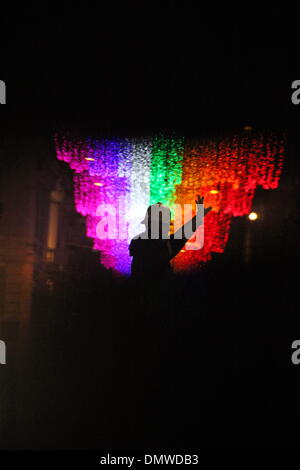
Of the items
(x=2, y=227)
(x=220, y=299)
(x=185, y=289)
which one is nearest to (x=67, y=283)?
(x=2, y=227)

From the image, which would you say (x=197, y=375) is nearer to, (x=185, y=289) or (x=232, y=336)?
(x=232, y=336)

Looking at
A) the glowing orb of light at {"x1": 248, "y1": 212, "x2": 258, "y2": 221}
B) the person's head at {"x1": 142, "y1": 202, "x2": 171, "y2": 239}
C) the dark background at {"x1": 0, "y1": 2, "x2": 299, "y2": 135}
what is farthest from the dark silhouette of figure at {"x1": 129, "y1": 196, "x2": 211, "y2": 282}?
the dark background at {"x1": 0, "y1": 2, "x2": 299, "y2": 135}

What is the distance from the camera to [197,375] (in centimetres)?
95

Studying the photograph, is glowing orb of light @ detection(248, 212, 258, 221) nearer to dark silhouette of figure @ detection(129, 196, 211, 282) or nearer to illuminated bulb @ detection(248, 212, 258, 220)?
illuminated bulb @ detection(248, 212, 258, 220)

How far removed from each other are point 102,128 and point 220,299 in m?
0.67

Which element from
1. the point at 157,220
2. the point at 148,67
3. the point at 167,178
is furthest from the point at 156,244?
the point at 148,67

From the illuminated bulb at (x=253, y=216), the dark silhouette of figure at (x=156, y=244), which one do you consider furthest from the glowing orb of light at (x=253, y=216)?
the dark silhouette of figure at (x=156, y=244)

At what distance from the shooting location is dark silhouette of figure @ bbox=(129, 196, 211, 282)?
97 centimetres

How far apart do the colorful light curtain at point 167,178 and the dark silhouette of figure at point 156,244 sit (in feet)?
0.07

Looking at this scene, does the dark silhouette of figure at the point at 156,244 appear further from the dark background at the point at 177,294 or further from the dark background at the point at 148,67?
the dark background at the point at 148,67

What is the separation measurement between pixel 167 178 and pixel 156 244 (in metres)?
0.22

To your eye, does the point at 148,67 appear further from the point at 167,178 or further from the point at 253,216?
A: the point at 253,216

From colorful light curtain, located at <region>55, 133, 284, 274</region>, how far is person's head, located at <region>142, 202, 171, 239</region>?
0.7 inches

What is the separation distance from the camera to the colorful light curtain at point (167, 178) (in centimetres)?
94
